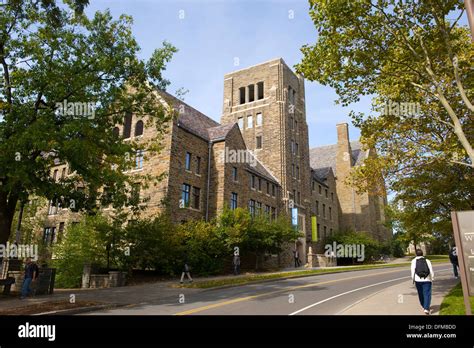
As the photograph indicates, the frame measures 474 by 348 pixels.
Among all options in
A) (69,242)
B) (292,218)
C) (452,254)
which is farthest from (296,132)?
(69,242)

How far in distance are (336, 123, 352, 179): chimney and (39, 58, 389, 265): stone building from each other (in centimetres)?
17

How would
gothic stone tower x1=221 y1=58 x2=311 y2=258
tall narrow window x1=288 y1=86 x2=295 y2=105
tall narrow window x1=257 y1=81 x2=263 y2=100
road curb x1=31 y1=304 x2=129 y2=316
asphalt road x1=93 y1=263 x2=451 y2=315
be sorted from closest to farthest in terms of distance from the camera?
asphalt road x1=93 y1=263 x2=451 y2=315, road curb x1=31 y1=304 x2=129 y2=316, gothic stone tower x1=221 y1=58 x2=311 y2=258, tall narrow window x1=288 y1=86 x2=295 y2=105, tall narrow window x1=257 y1=81 x2=263 y2=100

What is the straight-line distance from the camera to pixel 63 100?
14617mm

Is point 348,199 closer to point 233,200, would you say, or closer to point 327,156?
point 327,156

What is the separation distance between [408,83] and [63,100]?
1394cm

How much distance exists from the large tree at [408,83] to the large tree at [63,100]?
8399 mm

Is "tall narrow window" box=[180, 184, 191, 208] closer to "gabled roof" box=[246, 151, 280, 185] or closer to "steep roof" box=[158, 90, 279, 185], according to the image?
"steep roof" box=[158, 90, 279, 185]

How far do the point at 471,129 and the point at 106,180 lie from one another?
50.2ft

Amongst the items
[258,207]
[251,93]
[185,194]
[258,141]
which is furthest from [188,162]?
[251,93]

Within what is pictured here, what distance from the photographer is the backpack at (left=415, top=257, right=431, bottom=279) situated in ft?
30.3

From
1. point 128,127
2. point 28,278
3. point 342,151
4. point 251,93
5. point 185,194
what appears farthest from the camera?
point 342,151

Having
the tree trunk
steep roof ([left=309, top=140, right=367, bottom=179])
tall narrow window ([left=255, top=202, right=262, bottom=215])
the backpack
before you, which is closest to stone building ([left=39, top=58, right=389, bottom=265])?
tall narrow window ([left=255, top=202, right=262, bottom=215])
